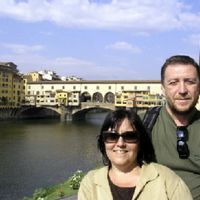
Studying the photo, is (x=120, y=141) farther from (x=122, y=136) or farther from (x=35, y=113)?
(x=35, y=113)

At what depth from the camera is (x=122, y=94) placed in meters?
46.1

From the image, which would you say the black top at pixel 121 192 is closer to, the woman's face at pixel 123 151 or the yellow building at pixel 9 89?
the woman's face at pixel 123 151

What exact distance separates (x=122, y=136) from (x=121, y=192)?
198 mm

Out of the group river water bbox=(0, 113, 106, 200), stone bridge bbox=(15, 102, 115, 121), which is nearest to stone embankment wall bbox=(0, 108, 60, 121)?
stone bridge bbox=(15, 102, 115, 121)

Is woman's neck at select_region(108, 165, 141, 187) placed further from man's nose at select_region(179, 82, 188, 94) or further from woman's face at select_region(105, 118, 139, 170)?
man's nose at select_region(179, 82, 188, 94)

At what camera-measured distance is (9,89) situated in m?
48.6

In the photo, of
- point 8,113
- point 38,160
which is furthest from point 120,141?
point 8,113

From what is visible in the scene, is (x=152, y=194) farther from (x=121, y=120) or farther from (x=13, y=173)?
(x=13, y=173)

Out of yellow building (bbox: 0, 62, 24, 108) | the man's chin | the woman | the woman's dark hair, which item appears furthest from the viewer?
yellow building (bbox: 0, 62, 24, 108)

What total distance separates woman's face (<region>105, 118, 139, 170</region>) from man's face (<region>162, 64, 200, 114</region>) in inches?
9.6

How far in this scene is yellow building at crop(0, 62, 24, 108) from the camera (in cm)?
4722

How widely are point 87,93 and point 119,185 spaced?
5115cm

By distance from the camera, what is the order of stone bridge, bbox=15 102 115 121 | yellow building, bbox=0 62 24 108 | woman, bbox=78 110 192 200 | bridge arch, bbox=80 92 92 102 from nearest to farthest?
1. woman, bbox=78 110 192 200
2. stone bridge, bbox=15 102 115 121
3. yellow building, bbox=0 62 24 108
4. bridge arch, bbox=80 92 92 102

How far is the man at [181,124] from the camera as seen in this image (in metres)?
1.80
